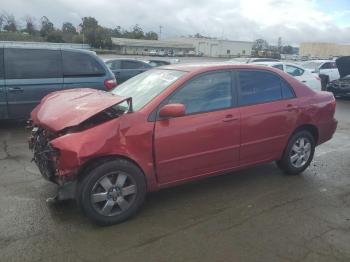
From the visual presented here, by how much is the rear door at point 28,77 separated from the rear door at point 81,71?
0.17m

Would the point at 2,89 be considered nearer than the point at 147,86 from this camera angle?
No

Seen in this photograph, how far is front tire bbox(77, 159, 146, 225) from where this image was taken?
378cm

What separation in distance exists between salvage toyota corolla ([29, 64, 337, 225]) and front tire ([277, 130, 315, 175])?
15 millimetres

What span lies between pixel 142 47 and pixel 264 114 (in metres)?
77.5

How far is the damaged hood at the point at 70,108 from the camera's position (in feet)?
12.7

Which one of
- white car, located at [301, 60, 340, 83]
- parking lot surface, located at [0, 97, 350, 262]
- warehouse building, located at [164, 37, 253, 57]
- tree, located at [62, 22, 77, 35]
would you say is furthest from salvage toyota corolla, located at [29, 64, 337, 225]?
warehouse building, located at [164, 37, 253, 57]

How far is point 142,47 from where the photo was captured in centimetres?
8012

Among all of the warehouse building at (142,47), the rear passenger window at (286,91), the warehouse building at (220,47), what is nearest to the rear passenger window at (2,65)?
the rear passenger window at (286,91)

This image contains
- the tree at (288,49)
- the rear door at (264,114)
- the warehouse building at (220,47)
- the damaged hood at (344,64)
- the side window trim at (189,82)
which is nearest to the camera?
the side window trim at (189,82)

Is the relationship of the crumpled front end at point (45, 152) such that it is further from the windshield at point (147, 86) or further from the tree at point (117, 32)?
the tree at point (117, 32)

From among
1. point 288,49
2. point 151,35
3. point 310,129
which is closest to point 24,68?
point 310,129

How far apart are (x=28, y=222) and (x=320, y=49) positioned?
9834 centimetres

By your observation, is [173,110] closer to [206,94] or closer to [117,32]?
[206,94]

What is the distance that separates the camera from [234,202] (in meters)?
4.59
